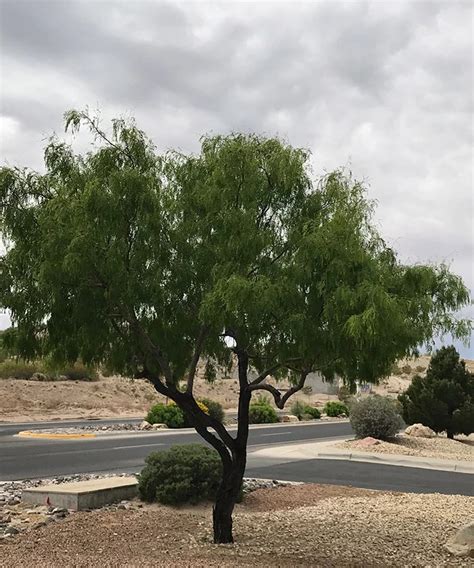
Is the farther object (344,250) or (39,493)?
(39,493)

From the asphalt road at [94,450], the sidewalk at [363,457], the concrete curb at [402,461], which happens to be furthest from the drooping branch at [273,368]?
the concrete curb at [402,461]

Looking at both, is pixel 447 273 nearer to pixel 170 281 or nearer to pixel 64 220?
pixel 170 281

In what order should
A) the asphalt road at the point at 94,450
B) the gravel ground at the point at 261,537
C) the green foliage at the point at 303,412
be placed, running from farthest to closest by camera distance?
the green foliage at the point at 303,412
the asphalt road at the point at 94,450
the gravel ground at the point at 261,537

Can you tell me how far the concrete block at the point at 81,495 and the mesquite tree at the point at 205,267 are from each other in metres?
3.66

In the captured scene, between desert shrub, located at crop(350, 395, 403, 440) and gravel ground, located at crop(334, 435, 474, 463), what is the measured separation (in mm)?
503

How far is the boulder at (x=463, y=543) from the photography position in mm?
9484

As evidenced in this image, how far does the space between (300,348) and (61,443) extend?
21337 millimetres

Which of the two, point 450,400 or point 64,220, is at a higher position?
point 64,220

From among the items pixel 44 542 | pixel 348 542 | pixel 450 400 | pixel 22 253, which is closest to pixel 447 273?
Answer: pixel 348 542

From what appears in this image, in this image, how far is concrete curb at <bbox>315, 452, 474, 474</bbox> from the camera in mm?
21109

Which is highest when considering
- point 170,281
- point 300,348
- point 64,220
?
point 64,220

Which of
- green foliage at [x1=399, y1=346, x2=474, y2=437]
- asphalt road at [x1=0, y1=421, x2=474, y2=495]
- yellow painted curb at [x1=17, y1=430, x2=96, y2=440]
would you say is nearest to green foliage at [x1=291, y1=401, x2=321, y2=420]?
green foliage at [x1=399, y1=346, x2=474, y2=437]

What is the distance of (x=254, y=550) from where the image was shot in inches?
362

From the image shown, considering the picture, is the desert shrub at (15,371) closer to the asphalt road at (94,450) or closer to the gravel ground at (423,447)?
the asphalt road at (94,450)
